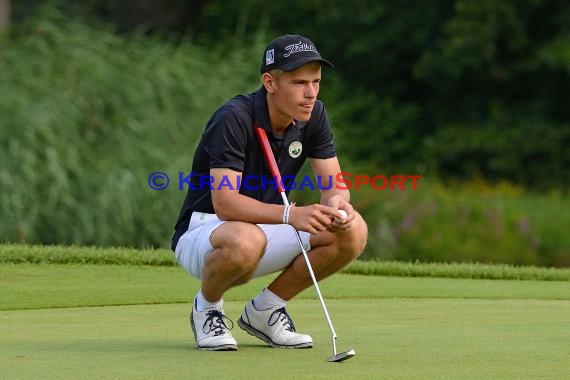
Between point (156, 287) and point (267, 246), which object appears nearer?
point (267, 246)

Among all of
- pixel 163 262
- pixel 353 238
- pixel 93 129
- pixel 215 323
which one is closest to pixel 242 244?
pixel 215 323

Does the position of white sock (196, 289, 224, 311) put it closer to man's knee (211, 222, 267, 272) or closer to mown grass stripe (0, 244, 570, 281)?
man's knee (211, 222, 267, 272)

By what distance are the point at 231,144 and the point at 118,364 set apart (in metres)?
1.18

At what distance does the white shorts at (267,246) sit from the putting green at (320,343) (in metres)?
0.38

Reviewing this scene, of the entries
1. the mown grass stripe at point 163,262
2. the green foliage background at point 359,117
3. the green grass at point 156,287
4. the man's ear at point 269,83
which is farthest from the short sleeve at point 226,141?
the green foliage background at point 359,117

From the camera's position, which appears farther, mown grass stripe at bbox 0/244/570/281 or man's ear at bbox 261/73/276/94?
mown grass stripe at bbox 0/244/570/281

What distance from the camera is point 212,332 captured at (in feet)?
20.6

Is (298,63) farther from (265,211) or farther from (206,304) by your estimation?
(206,304)

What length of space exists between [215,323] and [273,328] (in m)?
0.28

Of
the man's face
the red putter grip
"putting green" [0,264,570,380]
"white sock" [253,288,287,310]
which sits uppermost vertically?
the man's face

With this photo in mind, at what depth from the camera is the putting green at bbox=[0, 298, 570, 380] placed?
545cm

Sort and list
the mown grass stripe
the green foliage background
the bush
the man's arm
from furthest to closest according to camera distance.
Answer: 1. the green foliage background
2. the bush
3. the mown grass stripe
4. the man's arm

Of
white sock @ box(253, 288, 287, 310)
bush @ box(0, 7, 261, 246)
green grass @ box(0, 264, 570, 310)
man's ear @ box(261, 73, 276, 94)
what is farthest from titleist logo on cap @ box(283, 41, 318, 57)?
bush @ box(0, 7, 261, 246)

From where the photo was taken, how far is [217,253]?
625cm
